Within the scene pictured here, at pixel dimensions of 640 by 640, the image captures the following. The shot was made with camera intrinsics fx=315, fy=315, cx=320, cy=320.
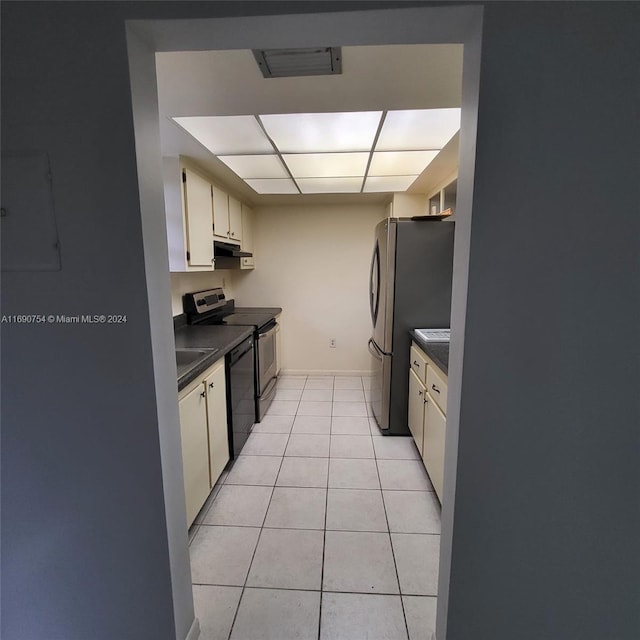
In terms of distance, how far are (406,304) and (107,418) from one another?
2.15 metres

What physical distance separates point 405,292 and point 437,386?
0.94 meters

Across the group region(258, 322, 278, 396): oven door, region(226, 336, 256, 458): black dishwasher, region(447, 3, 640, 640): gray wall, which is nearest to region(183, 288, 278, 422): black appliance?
region(258, 322, 278, 396): oven door

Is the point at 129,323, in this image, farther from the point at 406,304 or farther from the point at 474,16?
the point at 406,304

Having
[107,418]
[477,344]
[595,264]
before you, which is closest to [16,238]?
[107,418]

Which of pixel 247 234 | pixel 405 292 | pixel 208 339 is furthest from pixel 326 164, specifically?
pixel 247 234

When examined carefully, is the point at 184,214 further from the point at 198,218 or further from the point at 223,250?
the point at 223,250

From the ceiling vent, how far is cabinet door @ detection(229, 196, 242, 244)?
202 cm

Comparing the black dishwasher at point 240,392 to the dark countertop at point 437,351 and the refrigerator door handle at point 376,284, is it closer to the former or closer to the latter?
the refrigerator door handle at point 376,284

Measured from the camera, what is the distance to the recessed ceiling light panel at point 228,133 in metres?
1.68

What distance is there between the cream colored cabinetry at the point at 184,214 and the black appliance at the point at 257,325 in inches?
21.4

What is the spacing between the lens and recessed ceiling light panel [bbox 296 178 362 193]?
2.85 m

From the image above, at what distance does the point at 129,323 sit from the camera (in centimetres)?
92

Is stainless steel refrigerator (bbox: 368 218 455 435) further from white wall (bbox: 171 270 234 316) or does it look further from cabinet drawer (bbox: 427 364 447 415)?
white wall (bbox: 171 270 234 316)

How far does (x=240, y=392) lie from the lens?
240 cm
